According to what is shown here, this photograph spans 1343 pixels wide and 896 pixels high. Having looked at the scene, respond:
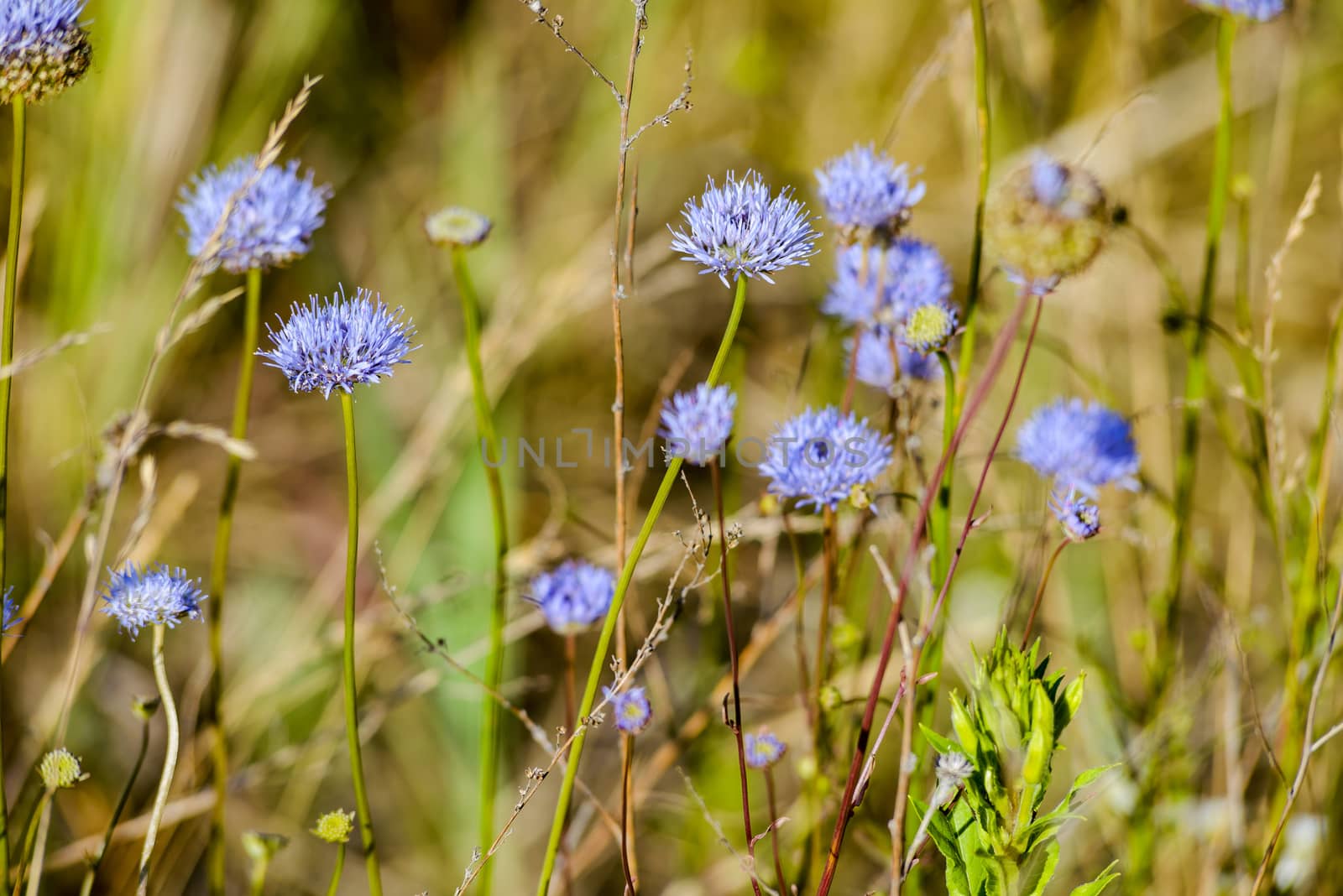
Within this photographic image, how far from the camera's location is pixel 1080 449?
4.25 ft

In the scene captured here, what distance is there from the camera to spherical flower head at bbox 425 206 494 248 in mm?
1271

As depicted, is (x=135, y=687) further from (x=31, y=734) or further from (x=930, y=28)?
(x=930, y=28)

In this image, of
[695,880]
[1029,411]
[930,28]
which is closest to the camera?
[695,880]

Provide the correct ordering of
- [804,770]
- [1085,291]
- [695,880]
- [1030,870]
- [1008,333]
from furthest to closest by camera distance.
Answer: [1085,291] < [695,880] < [804,770] < [1030,870] < [1008,333]

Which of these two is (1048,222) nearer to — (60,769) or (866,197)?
(866,197)

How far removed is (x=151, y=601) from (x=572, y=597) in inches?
18.2

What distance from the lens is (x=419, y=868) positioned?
1.95m

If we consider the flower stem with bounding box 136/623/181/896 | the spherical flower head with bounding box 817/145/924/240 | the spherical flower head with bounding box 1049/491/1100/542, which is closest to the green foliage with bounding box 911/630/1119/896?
the spherical flower head with bounding box 1049/491/1100/542

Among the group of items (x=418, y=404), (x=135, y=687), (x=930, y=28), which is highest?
(x=930, y=28)

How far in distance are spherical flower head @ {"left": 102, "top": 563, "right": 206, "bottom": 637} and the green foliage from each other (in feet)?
2.31

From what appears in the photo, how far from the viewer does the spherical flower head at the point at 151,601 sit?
37.4 inches

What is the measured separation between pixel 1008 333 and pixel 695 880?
1113 mm

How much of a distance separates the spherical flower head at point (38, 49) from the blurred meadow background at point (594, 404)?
0.44 m

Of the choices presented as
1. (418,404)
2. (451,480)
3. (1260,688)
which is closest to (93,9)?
(418,404)
